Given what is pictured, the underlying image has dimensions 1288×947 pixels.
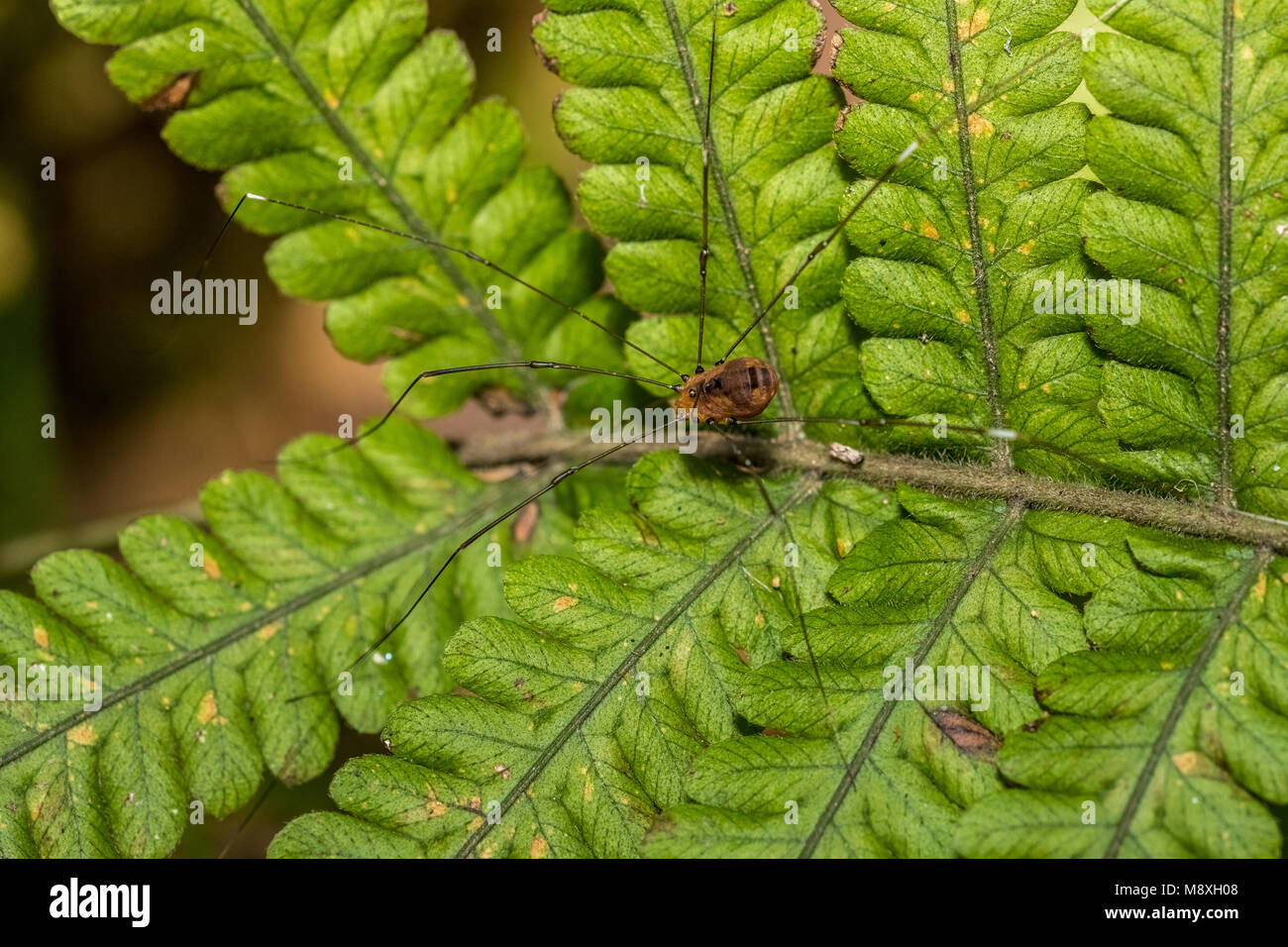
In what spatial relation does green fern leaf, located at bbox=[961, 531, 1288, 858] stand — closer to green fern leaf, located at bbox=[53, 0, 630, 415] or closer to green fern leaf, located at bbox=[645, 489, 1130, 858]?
green fern leaf, located at bbox=[645, 489, 1130, 858]

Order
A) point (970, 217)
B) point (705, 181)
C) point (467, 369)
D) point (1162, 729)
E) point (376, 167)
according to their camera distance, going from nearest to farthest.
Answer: point (1162, 729) → point (970, 217) → point (705, 181) → point (376, 167) → point (467, 369)

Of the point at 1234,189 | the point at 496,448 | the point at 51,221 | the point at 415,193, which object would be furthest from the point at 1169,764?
the point at 51,221

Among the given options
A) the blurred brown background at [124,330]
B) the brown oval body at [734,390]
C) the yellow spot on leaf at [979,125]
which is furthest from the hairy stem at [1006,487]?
the blurred brown background at [124,330]

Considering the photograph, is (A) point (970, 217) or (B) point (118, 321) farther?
(B) point (118, 321)

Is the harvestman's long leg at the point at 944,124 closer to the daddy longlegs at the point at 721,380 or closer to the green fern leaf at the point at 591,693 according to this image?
the daddy longlegs at the point at 721,380

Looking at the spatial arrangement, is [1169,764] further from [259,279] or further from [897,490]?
[259,279]

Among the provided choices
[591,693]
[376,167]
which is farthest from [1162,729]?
[376,167]

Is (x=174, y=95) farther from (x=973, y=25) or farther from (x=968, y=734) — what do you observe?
(x=968, y=734)
